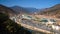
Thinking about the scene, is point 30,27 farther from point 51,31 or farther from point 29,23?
point 51,31

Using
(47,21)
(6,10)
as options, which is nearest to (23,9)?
(6,10)

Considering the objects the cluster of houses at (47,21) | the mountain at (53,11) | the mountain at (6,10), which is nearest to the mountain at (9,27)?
the mountain at (6,10)

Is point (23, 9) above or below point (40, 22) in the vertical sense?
above

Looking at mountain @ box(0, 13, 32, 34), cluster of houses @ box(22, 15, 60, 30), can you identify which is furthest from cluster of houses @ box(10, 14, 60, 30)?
mountain @ box(0, 13, 32, 34)

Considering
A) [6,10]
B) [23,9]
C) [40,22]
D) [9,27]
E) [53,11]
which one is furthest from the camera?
[23,9]

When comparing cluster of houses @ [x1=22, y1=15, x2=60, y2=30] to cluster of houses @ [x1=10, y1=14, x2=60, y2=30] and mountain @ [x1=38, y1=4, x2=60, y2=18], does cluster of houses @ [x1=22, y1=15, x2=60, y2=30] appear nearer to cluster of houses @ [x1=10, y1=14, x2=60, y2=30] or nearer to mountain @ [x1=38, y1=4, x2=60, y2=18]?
cluster of houses @ [x1=10, y1=14, x2=60, y2=30]

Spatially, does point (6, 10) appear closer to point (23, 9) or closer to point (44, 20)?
point (23, 9)

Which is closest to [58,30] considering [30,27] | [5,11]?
[30,27]

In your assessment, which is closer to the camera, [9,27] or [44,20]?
[9,27]

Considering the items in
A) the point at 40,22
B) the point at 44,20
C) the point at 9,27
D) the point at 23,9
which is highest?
the point at 23,9

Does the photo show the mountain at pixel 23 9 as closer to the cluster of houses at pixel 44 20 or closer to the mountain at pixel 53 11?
the cluster of houses at pixel 44 20

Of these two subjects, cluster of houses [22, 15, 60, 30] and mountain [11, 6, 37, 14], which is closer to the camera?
cluster of houses [22, 15, 60, 30]
